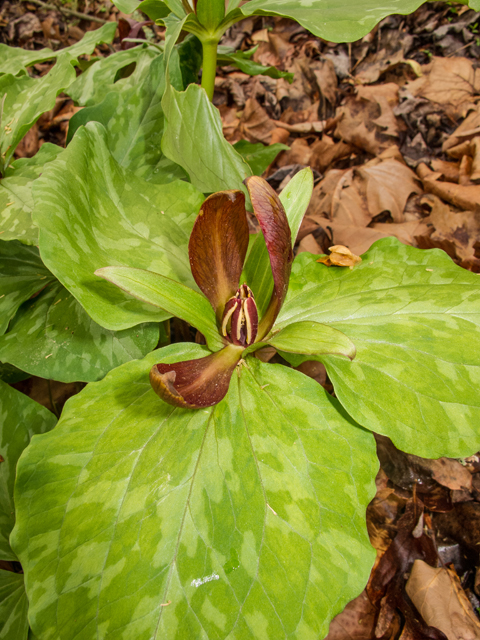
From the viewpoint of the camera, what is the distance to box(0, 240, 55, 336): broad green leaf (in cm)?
149

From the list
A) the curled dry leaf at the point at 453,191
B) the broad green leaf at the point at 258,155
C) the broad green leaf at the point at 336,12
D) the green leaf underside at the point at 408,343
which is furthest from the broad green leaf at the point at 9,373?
the curled dry leaf at the point at 453,191

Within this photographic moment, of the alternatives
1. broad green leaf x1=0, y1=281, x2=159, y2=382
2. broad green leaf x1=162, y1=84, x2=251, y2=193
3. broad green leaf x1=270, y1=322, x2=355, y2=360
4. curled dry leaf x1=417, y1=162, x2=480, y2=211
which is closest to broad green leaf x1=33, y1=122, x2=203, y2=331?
broad green leaf x1=162, y1=84, x2=251, y2=193

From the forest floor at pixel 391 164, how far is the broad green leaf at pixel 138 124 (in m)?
0.79

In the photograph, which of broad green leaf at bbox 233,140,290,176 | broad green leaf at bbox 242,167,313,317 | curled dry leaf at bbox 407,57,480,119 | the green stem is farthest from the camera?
curled dry leaf at bbox 407,57,480,119

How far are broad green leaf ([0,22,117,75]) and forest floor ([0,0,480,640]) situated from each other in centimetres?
43

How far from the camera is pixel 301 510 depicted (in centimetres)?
92

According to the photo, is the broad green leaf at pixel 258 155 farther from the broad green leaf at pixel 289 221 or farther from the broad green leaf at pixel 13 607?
the broad green leaf at pixel 13 607

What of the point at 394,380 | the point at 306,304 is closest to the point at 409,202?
the point at 306,304

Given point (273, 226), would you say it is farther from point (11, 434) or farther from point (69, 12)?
point (69, 12)

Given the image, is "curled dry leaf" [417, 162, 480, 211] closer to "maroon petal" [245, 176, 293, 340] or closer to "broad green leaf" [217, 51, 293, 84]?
"broad green leaf" [217, 51, 293, 84]

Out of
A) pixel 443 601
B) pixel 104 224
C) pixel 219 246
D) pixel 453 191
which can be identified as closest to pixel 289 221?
pixel 219 246

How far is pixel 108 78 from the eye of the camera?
74.6 inches

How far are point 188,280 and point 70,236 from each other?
0.38 m

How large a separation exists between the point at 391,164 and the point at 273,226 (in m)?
1.64
